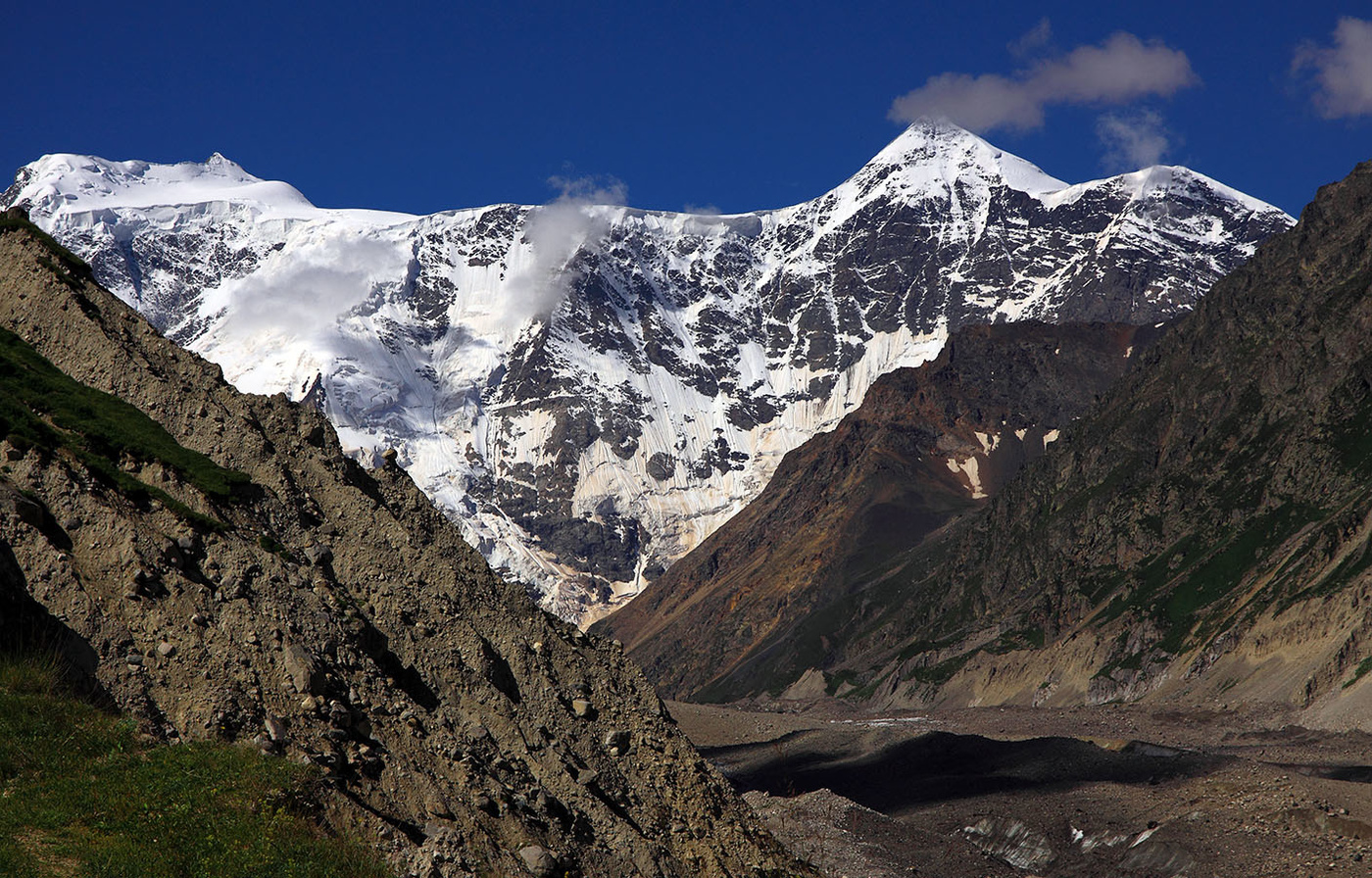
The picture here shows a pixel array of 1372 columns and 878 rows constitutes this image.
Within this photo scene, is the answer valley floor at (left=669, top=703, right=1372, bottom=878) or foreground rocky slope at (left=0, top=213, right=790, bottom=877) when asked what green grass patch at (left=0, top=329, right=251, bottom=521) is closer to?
foreground rocky slope at (left=0, top=213, right=790, bottom=877)

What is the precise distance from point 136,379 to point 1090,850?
6128cm

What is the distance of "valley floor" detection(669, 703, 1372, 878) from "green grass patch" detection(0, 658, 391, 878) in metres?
47.9

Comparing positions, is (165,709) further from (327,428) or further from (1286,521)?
(1286,521)

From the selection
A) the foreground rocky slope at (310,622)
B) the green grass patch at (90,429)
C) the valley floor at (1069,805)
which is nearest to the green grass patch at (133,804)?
the foreground rocky slope at (310,622)

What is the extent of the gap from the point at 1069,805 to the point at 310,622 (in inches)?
2785

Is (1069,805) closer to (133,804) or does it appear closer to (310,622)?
(310,622)

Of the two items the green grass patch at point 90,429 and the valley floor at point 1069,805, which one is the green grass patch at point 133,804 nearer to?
the green grass patch at point 90,429

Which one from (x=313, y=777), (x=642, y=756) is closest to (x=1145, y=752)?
(x=642, y=756)

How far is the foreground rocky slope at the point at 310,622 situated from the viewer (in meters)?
24.7

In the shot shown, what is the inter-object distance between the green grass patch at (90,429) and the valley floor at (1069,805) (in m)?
42.2

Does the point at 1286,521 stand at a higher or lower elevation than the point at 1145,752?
higher

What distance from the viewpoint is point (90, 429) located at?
102 ft

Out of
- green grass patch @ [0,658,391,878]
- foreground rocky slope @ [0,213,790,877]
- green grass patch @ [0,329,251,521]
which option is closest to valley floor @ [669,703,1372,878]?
foreground rocky slope @ [0,213,790,877]

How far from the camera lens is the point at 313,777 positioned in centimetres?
2300
